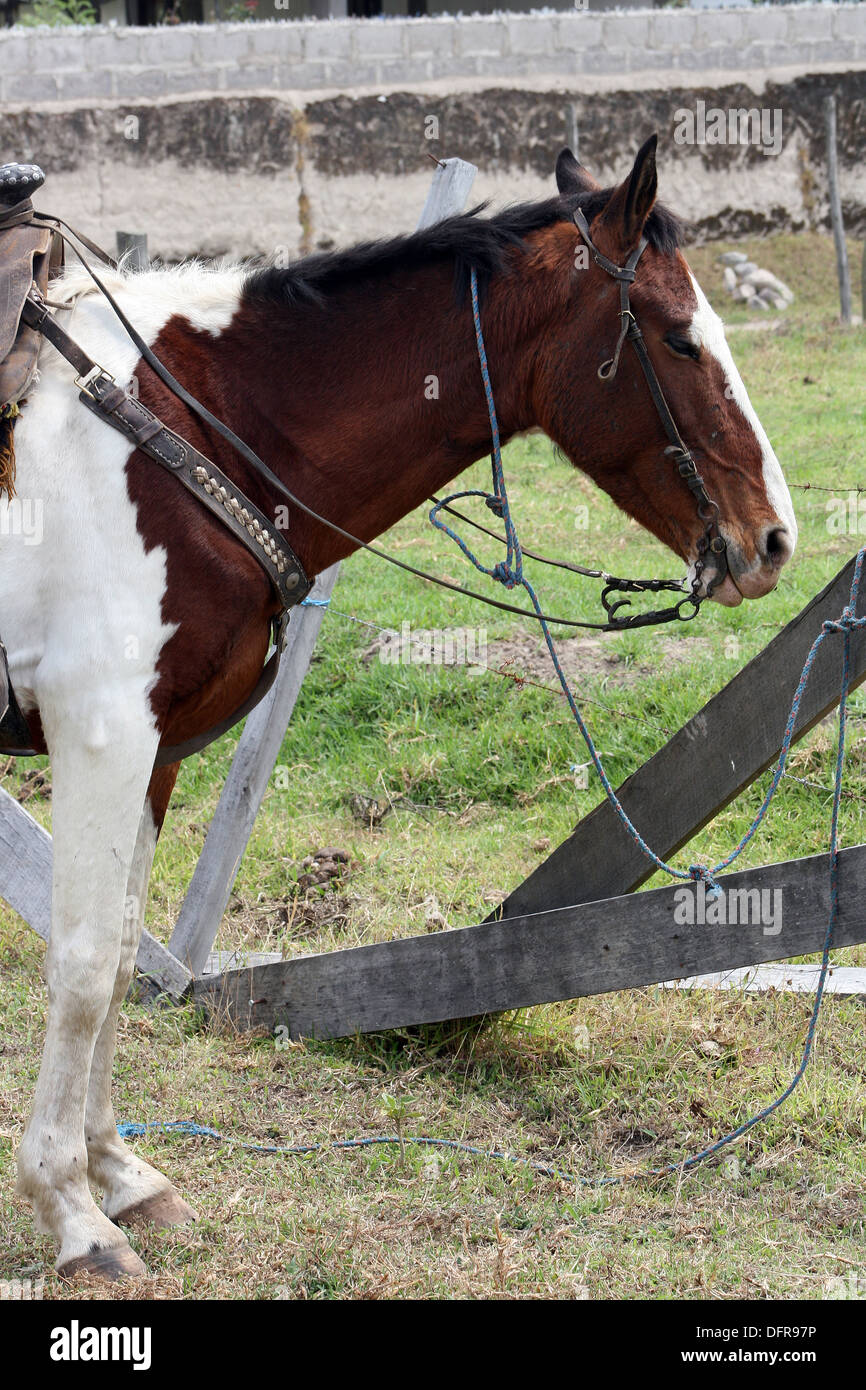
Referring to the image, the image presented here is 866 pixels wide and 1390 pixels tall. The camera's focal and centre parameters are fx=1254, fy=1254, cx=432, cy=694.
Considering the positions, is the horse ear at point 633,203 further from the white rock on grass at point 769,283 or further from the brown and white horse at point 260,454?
the white rock on grass at point 769,283

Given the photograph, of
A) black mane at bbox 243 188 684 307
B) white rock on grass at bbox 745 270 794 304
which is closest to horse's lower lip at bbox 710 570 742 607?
black mane at bbox 243 188 684 307

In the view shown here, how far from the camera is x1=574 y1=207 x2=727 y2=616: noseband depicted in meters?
2.75

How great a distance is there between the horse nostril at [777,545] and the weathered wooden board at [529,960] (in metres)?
0.69

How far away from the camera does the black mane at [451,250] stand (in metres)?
2.87

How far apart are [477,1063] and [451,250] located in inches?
90.0

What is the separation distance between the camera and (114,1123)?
3.23 meters

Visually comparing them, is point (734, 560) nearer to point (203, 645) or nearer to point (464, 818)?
point (203, 645)

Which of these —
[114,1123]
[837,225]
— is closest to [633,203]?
[114,1123]

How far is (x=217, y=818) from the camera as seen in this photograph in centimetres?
418

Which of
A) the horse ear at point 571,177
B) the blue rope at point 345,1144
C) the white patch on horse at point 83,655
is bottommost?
the blue rope at point 345,1144

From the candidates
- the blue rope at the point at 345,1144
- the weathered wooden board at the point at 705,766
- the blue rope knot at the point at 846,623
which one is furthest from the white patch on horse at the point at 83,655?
the blue rope knot at the point at 846,623
